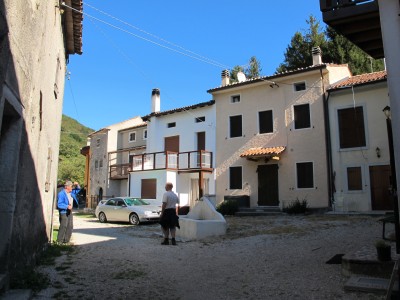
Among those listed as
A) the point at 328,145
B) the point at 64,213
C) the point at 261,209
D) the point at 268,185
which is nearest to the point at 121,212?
the point at 261,209

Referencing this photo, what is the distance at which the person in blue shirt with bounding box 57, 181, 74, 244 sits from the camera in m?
9.47

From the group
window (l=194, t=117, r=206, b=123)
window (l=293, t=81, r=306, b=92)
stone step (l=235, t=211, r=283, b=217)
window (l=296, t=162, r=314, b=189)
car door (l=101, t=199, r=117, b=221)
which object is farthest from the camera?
window (l=194, t=117, r=206, b=123)

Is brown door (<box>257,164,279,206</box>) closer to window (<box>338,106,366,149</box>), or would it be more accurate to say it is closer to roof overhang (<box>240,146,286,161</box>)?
roof overhang (<box>240,146,286,161</box>)

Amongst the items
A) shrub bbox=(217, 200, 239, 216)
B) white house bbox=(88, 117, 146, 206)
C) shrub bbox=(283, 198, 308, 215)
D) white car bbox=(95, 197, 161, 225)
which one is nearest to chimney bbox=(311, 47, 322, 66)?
shrub bbox=(283, 198, 308, 215)

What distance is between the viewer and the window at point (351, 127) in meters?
17.6

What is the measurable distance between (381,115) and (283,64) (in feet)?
50.1

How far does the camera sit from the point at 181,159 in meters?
24.5

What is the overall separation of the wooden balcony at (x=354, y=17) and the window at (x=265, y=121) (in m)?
14.6

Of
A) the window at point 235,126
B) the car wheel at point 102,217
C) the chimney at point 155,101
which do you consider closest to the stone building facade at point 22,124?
the car wheel at point 102,217

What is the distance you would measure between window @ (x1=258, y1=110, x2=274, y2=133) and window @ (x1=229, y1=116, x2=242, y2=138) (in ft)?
4.42

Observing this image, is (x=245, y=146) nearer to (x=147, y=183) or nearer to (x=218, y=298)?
(x=147, y=183)

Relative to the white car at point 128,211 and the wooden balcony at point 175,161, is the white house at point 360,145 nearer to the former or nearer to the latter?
the wooden balcony at point 175,161

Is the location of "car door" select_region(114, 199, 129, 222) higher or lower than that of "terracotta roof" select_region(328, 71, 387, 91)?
lower

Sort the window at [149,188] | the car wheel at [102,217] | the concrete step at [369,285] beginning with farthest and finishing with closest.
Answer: the window at [149,188] → the car wheel at [102,217] → the concrete step at [369,285]
